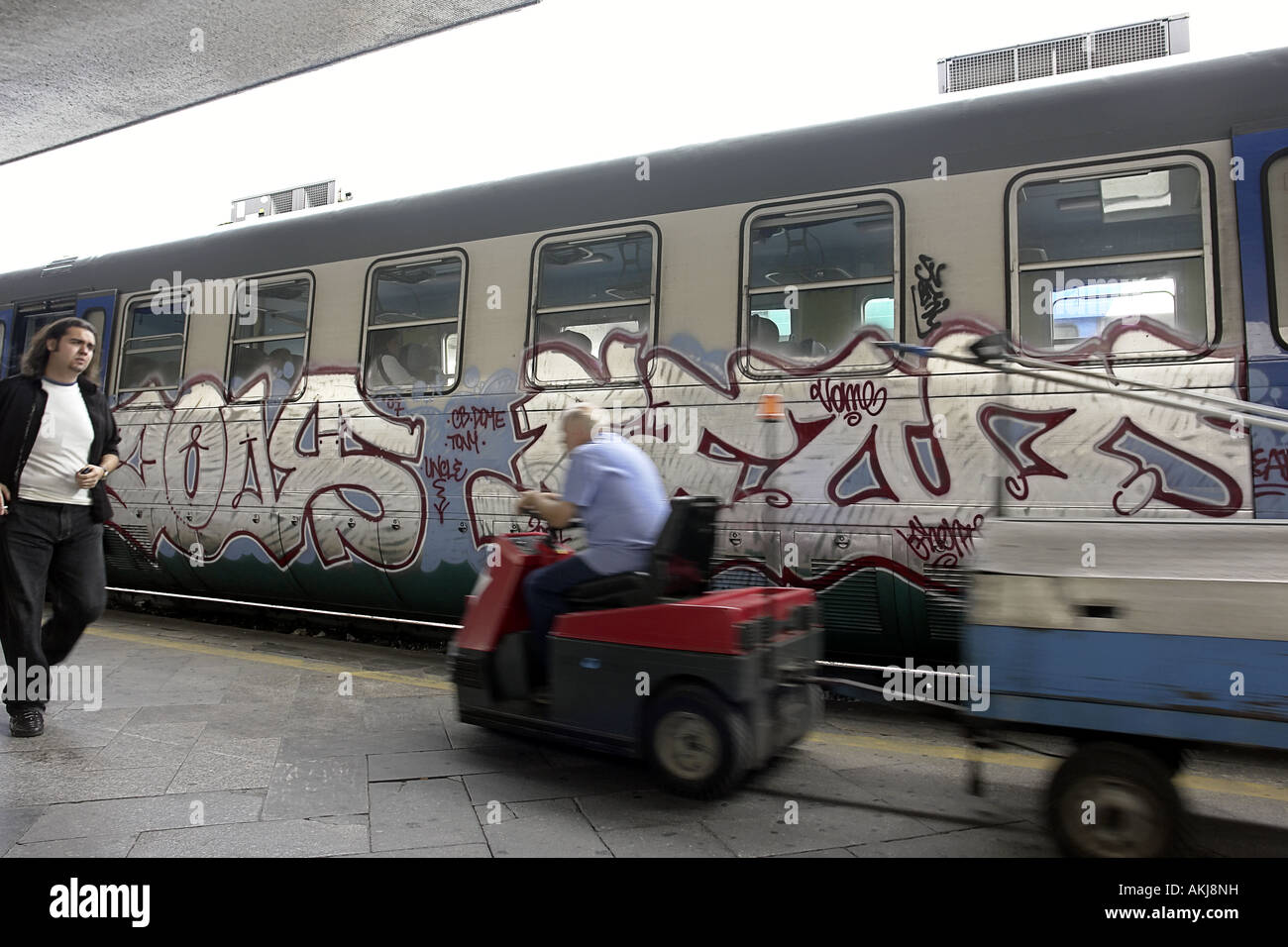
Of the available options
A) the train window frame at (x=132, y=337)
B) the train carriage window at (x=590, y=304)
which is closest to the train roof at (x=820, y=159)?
the train carriage window at (x=590, y=304)

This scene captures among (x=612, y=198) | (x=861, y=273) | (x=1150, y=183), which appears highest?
(x=612, y=198)

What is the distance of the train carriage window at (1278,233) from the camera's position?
411cm

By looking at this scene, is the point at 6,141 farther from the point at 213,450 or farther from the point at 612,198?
the point at 612,198

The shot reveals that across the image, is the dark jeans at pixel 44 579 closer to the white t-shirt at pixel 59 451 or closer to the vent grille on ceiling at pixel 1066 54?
the white t-shirt at pixel 59 451

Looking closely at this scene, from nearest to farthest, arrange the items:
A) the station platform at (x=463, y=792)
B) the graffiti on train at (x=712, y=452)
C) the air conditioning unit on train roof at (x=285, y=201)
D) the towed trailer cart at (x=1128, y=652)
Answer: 1. the towed trailer cart at (x=1128, y=652)
2. the station platform at (x=463, y=792)
3. the graffiti on train at (x=712, y=452)
4. the air conditioning unit on train roof at (x=285, y=201)

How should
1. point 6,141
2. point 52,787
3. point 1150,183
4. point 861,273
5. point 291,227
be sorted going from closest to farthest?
1. point 52,787
2. point 1150,183
3. point 861,273
4. point 291,227
5. point 6,141

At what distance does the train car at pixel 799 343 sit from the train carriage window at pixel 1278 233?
0.04 feet

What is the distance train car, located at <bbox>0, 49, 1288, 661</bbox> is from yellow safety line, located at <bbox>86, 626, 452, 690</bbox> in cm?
60

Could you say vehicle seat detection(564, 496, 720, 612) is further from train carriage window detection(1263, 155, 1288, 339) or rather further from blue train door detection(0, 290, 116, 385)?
blue train door detection(0, 290, 116, 385)

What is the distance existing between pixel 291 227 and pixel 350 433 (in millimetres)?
1928

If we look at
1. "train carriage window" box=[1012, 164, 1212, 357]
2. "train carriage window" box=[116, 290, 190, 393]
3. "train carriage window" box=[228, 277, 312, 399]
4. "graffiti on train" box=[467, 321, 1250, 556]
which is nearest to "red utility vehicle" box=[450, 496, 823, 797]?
"graffiti on train" box=[467, 321, 1250, 556]

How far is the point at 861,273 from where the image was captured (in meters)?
4.98

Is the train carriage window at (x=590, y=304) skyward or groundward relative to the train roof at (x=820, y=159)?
groundward
